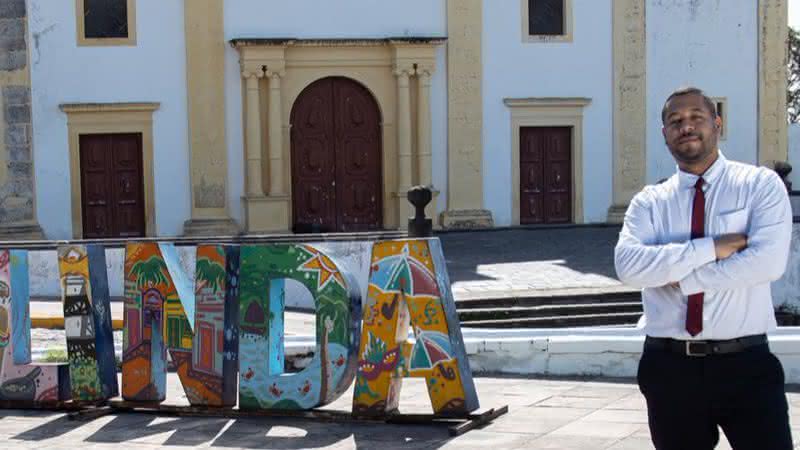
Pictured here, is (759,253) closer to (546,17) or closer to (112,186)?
(112,186)

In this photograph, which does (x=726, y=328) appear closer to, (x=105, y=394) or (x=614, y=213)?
(x=105, y=394)

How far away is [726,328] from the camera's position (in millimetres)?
4742

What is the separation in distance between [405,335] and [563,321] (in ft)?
21.7

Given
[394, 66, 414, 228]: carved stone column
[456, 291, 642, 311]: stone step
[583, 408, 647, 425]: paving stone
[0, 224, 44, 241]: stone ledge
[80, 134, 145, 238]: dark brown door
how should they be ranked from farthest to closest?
[394, 66, 414, 228]: carved stone column < [80, 134, 145, 238]: dark brown door < [0, 224, 44, 241]: stone ledge < [456, 291, 642, 311]: stone step < [583, 408, 647, 425]: paving stone

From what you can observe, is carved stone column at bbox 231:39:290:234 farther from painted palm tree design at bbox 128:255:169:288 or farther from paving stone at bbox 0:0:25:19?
painted palm tree design at bbox 128:255:169:288

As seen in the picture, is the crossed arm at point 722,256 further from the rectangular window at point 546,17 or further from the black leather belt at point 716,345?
the rectangular window at point 546,17

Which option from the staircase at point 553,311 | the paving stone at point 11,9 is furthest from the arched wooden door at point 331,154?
the staircase at point 553,311

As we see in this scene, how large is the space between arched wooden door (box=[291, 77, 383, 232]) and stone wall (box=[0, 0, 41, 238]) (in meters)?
4.43

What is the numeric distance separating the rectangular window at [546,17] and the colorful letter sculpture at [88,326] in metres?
16.4

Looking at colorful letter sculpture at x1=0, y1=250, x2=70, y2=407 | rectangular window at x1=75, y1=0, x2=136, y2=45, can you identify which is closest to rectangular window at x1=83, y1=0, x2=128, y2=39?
rectangular window at x1=75, y1=0, x2=136, y2=45

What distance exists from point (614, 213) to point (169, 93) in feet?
26.4

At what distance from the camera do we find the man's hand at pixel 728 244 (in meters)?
4.79

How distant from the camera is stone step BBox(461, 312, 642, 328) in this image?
15.0 m

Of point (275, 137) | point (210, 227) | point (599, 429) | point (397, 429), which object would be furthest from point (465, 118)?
point (599, 429)
